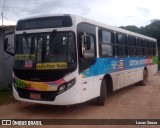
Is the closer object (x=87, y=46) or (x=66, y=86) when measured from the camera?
(x=66, y=86)

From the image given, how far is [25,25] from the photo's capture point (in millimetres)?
9273

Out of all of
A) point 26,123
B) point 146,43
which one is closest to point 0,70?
point 26,123

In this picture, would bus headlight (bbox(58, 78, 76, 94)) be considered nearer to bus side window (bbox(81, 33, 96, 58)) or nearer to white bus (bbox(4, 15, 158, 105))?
white bus (bbox(4, 15, 158, 105))

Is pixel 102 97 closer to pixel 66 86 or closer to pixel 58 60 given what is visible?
pixel 66 86

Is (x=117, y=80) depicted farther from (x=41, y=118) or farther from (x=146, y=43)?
(x=146, y=43)

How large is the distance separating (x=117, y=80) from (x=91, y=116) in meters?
3.61

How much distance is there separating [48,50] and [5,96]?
4996 mm

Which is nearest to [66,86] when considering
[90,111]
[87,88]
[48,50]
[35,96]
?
[87,88]

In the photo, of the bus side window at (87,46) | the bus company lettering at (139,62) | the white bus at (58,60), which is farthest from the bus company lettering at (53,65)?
the bus company lettering at (139,62)

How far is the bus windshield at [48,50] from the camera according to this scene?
843 centimetres

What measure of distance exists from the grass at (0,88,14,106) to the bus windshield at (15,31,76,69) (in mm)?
3116

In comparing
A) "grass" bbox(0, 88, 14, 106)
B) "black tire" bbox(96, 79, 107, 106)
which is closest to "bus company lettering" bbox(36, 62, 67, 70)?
"black tire" bbox(96, 79, 107, 106)

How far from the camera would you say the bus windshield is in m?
8.43

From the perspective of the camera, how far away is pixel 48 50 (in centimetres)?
855
